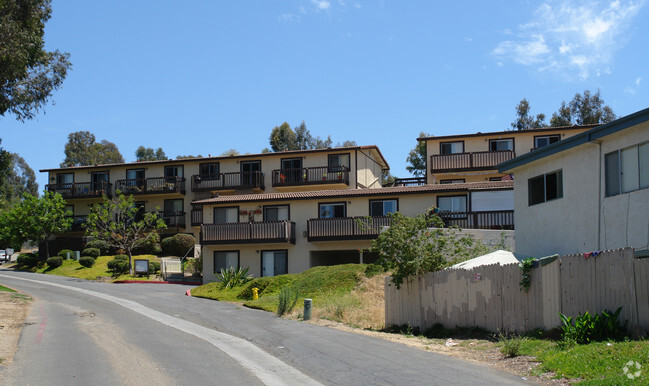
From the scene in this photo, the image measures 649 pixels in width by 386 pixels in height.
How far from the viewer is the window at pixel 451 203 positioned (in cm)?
3741

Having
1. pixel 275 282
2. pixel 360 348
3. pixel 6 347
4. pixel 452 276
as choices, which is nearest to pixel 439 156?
pixel 275 282

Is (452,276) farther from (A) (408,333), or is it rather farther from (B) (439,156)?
(B) (439,156)

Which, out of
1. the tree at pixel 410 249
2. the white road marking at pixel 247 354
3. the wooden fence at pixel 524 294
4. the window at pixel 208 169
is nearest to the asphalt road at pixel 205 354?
the white road marking at pixel 247 354

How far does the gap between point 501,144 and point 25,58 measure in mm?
33985

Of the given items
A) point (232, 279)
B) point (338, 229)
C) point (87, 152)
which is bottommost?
point (232, 279)

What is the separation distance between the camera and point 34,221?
5003cm

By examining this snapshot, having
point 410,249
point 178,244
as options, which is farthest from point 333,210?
point 410,249

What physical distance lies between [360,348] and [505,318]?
3.91 metres

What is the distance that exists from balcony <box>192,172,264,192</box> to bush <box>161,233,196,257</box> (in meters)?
5.05

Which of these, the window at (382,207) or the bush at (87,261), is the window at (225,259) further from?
the bush at (87,261)

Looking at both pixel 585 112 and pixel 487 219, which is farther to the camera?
pixel 585 112

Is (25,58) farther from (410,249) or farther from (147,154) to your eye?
(147,154)

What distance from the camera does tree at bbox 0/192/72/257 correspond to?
165ft

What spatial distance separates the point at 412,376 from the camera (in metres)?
12.5
